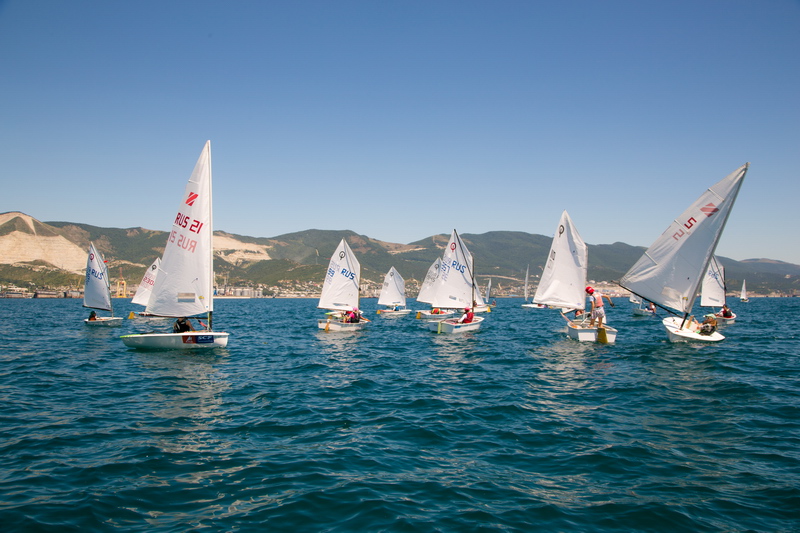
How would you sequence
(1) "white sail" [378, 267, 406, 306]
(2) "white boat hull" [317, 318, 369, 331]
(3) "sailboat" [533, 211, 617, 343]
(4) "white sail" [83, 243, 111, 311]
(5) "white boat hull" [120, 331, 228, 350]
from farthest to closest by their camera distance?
(1) "white sail" [378, 267, 406, 306] → (4) "white sail" [83, 243, 111, 311] → (2) "white boat hull" [317, 318, 369, 331] → (3) "sailboat" [533, 211, 617, 343] → (5) "white boat hull" [120, 331, 228, 350]

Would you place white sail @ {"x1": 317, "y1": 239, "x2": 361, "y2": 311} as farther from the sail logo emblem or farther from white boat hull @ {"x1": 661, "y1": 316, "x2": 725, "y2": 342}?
the sail logo emblem

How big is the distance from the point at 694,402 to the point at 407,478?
11776mm

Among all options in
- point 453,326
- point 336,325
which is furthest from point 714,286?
point 336,325

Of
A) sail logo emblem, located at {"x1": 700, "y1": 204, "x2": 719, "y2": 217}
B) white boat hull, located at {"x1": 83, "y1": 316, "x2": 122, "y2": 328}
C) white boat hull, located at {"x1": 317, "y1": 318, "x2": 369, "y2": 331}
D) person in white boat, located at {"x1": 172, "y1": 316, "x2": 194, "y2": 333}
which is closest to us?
sail logo emblem, located at {"x1": 700, "y1": 204, "x2": 719, "y2": 217}

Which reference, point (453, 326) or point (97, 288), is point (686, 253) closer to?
point (453, 326)

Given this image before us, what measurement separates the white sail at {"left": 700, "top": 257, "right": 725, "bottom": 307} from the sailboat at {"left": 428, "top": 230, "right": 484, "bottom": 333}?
38021mm

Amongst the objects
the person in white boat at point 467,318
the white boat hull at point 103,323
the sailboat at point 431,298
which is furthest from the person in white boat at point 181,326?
the sailboat at point 431,298

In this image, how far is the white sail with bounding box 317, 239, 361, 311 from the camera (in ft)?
141

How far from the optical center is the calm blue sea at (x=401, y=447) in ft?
25.7

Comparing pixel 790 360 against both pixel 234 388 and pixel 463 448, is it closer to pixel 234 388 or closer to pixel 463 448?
pixel 463 448

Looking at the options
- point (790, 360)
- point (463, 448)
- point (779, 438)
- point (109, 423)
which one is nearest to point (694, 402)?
point (779, 438)

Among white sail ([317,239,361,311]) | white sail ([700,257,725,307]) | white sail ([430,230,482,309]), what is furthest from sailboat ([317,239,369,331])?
white sail ([700,257,725,307])

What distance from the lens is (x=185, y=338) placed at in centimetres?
2675

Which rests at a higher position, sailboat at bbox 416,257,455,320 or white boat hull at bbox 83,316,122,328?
sailboat at bbox 416,257,455,320
